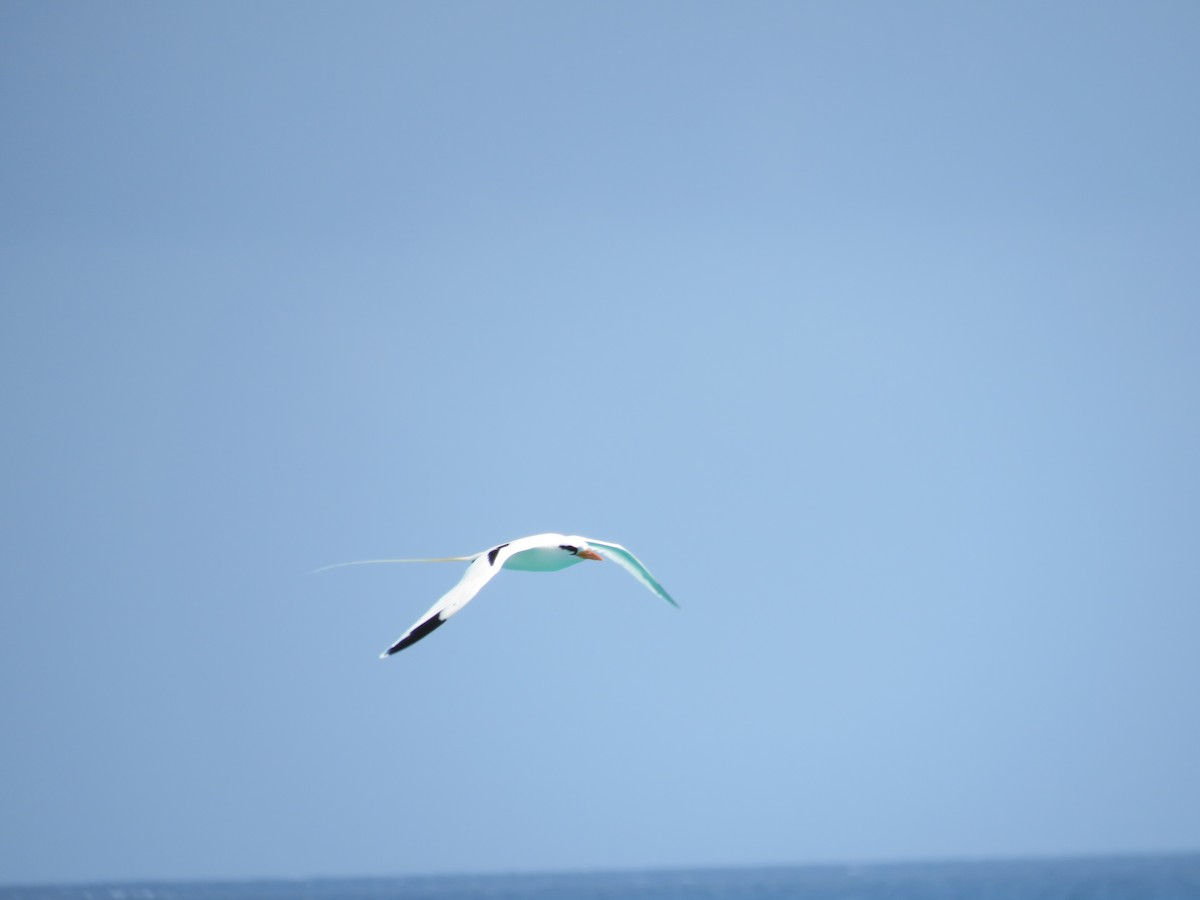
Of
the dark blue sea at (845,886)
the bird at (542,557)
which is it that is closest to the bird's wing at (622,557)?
the bird at (542,557)

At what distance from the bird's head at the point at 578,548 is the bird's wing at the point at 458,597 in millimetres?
315

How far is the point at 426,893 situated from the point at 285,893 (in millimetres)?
3050

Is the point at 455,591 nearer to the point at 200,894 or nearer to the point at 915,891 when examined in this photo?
the point at 200,894

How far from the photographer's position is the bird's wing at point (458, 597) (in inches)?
190

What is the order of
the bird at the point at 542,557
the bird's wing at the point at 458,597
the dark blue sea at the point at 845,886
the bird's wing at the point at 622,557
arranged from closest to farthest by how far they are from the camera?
the bird's wing at the point at 458,597 < the bird at the point at 542,557 < the bird's wing at the point at 622,557 < the dark blue sea at the point at 845,886

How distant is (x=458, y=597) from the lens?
5230mm

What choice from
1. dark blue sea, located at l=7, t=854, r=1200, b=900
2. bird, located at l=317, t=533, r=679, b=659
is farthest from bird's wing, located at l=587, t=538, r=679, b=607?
dark blue sea, located at l=7, t=854, r=1200, b=900

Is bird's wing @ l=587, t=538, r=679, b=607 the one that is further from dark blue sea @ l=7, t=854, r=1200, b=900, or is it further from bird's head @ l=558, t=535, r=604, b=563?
dark blue sea @ l=7, t=854, r=1200, b=900

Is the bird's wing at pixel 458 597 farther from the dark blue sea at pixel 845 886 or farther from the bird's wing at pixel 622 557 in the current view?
the dark blue sea at pixel 845 886

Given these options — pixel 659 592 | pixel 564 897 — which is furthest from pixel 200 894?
pixel 659 592

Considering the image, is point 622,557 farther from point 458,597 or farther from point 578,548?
point 458,597

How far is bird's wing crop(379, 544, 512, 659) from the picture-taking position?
482cm

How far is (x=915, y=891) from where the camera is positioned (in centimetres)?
2197

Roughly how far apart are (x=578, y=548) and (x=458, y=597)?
58.4 inches
